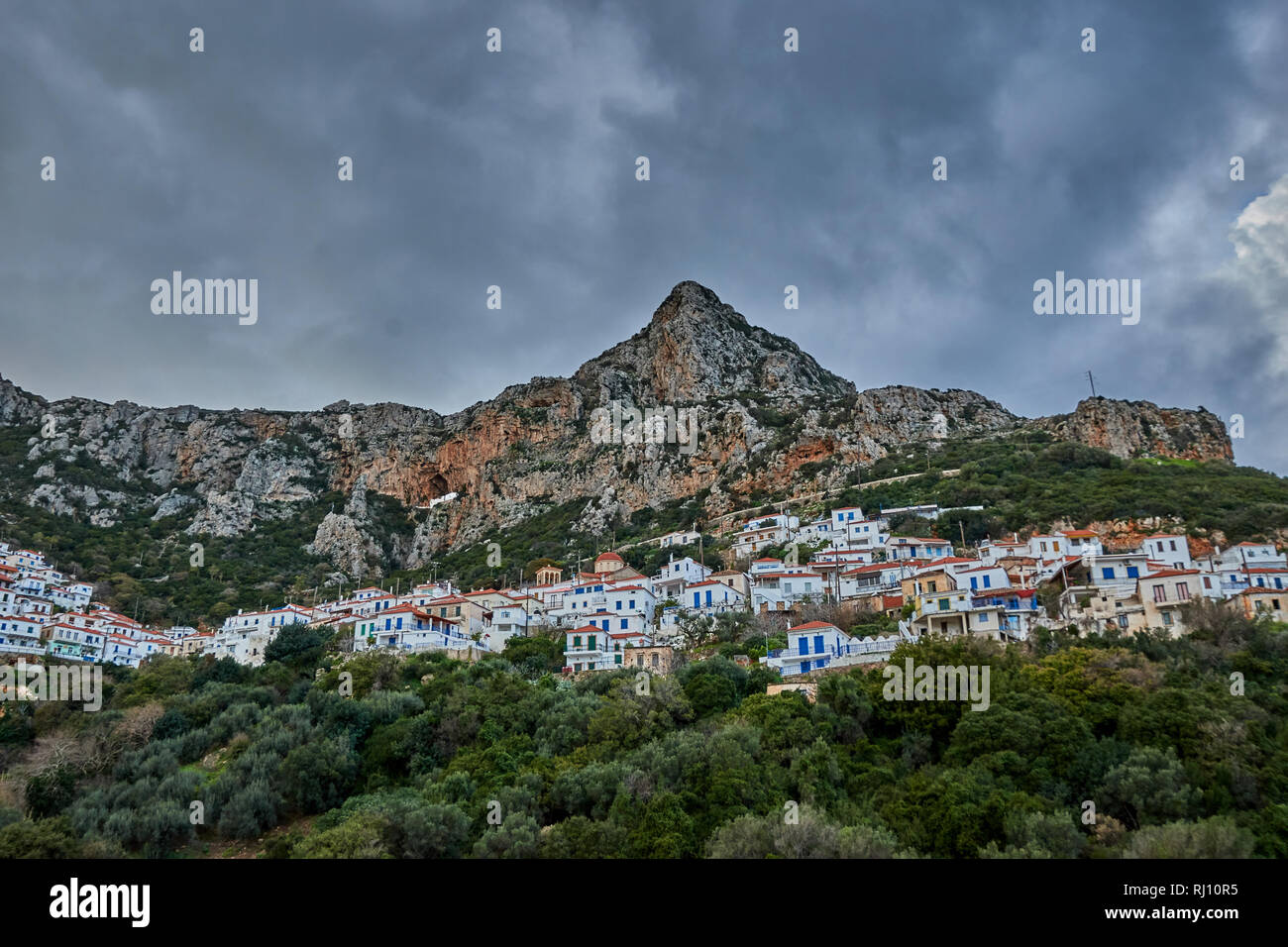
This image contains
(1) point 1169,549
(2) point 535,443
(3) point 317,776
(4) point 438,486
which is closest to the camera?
(3) point 317,776

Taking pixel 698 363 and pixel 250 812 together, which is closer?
pixel 250 812

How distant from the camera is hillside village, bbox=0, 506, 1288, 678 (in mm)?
39625

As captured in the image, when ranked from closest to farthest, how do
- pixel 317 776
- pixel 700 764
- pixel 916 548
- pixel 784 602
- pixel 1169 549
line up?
pixel 700 764 → pixel 317 776 → pixel 1169 549 → pixel 784 602 → pixel 916 548

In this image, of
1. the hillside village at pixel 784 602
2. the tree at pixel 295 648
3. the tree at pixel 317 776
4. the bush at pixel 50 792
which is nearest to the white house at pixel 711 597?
the hillside village at pixel 784 602

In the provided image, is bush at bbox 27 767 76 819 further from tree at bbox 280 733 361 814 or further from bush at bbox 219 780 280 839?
tree at bbox 280 733 361 814

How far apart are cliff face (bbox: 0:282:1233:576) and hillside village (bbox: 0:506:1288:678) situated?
28.8m

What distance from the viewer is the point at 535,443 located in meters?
127

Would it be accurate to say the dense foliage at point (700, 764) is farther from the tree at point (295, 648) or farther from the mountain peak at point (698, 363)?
the mountain peak at point (698, 363)

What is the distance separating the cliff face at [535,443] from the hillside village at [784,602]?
28.8 meters

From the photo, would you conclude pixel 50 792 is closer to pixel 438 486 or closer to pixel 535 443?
pixel 535 443

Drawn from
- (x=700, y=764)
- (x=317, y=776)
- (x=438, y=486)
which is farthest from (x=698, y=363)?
(x=700, y=764)

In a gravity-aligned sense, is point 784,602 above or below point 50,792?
above

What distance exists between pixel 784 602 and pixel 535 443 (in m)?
79.0

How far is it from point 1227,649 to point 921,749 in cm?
1421
